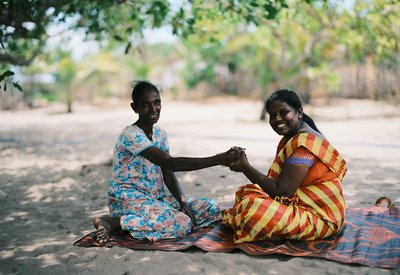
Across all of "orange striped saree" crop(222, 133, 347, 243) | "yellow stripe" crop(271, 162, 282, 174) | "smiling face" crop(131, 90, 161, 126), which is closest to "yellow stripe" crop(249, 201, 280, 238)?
"orange striped saree" crop(222, 133, 347, 243)

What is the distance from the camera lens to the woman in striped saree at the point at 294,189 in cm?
301

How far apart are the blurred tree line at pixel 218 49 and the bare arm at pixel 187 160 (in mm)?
1249

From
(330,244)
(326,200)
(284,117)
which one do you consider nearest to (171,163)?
(284,117)

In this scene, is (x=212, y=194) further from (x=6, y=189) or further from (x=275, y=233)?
(x=6, y=189)

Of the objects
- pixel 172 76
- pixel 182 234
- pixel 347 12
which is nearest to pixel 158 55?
pixel 172 76

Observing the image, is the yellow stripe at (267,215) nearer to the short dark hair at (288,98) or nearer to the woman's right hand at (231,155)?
the woman's right hand at (231,155)

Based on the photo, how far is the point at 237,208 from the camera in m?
3.22

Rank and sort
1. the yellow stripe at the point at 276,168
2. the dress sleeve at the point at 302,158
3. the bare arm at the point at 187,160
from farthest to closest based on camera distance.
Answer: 1. the yellow stripe at the point at 276,168
2. the bare arm at the point at 187,160
3. the dress sleeve at the point at 302,158

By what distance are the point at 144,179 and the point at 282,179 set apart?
1.19m

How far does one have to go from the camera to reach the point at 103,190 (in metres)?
5.38

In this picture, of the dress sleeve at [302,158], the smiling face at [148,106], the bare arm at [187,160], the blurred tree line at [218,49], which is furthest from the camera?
the blurred tree line at [218,49]

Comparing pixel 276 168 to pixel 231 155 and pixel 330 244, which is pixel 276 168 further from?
pixel 330 244

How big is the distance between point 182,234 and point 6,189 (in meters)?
2.98

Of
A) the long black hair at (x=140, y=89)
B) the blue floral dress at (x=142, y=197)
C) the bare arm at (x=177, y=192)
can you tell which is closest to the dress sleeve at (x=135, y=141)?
the blue floral dress at (x=142, y=197)
